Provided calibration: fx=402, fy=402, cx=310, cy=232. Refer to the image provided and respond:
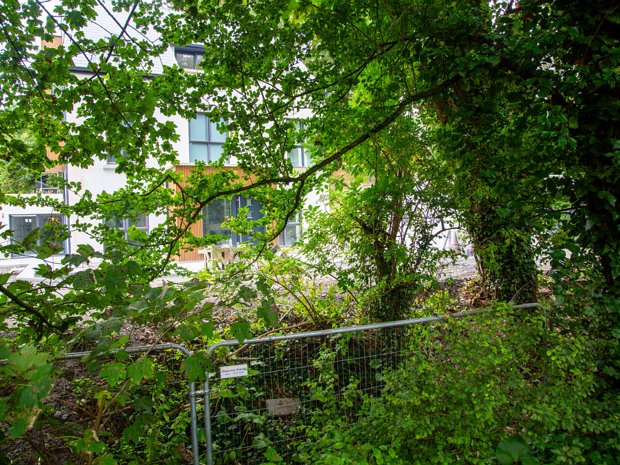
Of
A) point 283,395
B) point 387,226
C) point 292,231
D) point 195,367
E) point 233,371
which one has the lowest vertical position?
point 283,395

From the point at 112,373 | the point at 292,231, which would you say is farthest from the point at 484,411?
the point at 292,231

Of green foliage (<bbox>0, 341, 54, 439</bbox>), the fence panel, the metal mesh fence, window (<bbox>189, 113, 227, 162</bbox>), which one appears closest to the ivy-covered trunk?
the fence panel

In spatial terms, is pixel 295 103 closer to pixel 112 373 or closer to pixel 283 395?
pixel 283 395

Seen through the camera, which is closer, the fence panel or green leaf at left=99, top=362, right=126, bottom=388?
green leaf at left=99, top=362, right=126, bottom=388

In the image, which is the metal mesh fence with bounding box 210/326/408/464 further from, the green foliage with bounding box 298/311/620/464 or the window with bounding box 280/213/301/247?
the window with bounding box 280/213/301/247

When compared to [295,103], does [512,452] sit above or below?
below

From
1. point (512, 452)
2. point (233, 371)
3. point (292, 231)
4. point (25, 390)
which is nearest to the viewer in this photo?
point (25, 390)

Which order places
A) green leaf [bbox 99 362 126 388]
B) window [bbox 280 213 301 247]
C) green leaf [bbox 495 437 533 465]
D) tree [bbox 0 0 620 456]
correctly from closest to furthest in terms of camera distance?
green leaf [bbox 99 362 126 388]
green leaf [bbox 495 437 533 465]
tree [bbox 0 0 620 456]
window [bbox 280 213 301 247]

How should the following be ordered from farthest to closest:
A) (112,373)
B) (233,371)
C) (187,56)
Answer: (187,56), (233,371), (112,373)

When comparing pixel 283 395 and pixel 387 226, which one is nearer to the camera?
pixel 283 395

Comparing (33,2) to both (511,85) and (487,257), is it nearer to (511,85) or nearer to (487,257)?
(511,85)

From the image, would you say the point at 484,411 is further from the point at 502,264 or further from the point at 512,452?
the point at 502,264

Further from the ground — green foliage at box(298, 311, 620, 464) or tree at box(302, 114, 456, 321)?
tree at box(302, 114, 456, 321)

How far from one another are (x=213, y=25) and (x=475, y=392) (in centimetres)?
377
